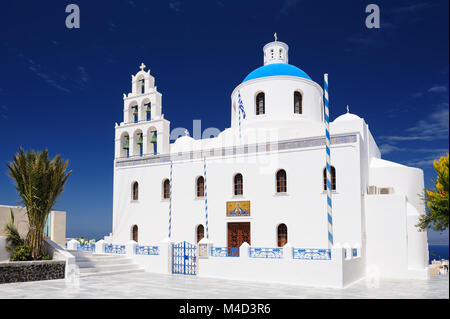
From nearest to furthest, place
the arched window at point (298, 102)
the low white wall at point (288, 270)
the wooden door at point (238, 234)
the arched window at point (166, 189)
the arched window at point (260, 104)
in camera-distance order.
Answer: the low white wall at point (288, 270)
the wooden door at point (238, 234)
the arched window at point (166, 189)
the arched window at point (298, 102)
the arched window at point (260, 104)

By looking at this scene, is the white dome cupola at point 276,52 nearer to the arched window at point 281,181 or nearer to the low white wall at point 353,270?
the arched window at point 281,181

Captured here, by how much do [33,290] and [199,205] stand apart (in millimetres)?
8734

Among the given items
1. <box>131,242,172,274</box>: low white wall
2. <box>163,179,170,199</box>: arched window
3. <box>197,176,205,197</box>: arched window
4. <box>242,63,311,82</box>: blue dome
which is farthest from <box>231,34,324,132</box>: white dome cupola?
<box>131,242,172,274</box>: low white wall

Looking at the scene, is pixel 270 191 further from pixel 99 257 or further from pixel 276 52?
pixel 276 52

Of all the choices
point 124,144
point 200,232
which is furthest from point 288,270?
point 124,144

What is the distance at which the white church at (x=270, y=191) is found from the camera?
585 inches

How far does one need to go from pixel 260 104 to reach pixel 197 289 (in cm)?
1172

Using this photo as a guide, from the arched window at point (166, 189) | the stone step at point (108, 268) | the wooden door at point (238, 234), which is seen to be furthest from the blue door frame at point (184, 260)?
the arched window at point (166, 189)

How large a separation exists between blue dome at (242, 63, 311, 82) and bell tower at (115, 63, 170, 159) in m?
5.32

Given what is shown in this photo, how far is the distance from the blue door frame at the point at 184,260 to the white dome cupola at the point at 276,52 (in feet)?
40.9
